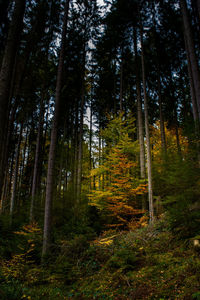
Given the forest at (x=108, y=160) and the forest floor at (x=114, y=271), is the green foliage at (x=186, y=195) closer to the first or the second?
the forest at (x=108, y=160)

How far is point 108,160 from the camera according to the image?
11055 millimetres

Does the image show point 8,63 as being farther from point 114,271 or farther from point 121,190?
point 121,190

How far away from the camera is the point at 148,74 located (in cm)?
1370

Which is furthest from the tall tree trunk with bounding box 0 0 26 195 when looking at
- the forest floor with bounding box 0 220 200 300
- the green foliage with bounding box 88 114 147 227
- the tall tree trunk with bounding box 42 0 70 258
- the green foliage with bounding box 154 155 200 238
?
the green foliage with bounding box 88 114 147 227

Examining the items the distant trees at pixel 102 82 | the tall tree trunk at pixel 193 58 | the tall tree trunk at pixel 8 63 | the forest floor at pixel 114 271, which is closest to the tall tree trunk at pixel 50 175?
the distant trees at pixel 102 82

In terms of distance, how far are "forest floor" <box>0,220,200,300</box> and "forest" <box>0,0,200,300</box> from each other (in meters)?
0.03

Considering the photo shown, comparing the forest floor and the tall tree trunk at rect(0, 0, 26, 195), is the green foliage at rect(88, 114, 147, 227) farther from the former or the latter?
the tall tree trunk at rect(0, 0, 26, 195)

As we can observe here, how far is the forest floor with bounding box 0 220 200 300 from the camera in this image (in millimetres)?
3705

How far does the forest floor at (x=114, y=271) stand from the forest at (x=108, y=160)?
34 mm

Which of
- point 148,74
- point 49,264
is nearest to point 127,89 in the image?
point 148,74

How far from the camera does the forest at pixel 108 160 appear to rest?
14.3 ft

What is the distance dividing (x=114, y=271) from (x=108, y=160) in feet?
21.7

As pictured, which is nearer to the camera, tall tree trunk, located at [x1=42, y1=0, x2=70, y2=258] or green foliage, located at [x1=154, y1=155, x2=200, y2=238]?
green foliage, located at [x1=154, y1=155, x2=200, y2=238]

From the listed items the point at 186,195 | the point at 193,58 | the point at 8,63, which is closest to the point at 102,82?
the point at 193,58
